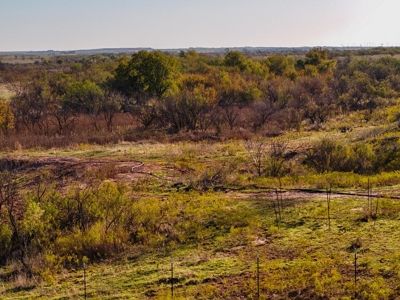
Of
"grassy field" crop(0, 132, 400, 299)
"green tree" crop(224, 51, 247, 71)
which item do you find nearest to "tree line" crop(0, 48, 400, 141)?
"green tree" crop(224, 51, 247, 71)

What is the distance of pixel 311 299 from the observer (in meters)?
7.43

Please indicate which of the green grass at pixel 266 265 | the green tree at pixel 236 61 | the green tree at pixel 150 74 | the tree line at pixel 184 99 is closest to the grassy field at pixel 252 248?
the green grass at pixel 266 265

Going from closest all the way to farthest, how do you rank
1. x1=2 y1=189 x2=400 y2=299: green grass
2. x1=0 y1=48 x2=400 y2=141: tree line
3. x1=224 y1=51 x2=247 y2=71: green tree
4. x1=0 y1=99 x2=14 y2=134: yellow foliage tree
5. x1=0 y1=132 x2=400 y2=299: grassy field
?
x1=2 y1=189 x2=400 y2=299: green grass
x1=0 y1=132 x2=400 y2=299: grassy field
x1=0 y1=99 x2=14 y2=134: yellow foliage tree
x1=0 y1=48 x2=400 y2=141: tree line
x1=224 y1=51 x2=247 y2=71: green tree

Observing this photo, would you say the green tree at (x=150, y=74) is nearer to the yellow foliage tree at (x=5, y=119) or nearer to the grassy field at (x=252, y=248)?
the yellow foliage tree at (x=5, y=119)

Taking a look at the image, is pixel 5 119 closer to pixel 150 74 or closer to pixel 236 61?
pixel 150 74

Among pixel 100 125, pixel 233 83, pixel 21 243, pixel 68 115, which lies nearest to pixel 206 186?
pixel 21 243

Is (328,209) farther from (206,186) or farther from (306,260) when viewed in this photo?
(206,186)

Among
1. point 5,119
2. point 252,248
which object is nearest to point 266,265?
point 252,248

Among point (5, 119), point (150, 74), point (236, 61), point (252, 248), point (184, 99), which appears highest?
point (236, 61)

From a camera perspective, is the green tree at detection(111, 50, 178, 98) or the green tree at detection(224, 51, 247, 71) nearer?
the green tree at detection(111, 50, 178, 98)

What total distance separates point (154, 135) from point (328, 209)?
19388 mm

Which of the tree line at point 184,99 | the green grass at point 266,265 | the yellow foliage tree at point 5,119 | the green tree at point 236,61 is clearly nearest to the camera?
the green grass at point 266,265

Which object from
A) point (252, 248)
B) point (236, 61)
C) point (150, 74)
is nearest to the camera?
point (252, 248)

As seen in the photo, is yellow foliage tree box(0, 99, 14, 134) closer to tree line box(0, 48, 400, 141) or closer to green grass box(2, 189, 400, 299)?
tree line box(0, 48, 400, 141)
